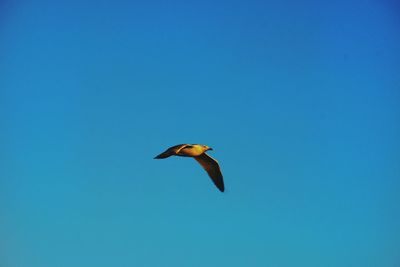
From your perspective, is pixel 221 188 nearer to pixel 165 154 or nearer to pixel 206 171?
pixel 206 171

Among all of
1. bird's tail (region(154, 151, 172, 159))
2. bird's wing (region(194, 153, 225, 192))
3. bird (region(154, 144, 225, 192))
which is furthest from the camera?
bird's wing (region(194, 153, 225, 192))

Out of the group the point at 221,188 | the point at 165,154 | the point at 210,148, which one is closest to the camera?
the point at 165,154

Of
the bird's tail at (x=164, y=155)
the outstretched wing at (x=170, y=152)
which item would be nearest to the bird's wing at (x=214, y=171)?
the outstretched wing at (x=170, y=152)

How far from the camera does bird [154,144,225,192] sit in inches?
428

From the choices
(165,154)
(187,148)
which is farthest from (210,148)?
(165,154)

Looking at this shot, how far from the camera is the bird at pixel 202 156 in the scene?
35.7ft

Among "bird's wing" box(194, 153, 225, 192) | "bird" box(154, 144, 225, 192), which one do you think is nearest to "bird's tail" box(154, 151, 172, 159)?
"bird" box(154, 144, 225, 192)

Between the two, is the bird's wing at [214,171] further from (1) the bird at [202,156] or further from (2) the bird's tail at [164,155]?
(2) the bird's tail at [164,155]

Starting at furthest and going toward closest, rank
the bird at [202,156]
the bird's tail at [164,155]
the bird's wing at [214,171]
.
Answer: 1. the bird's wing at [214,171]
2. the bird at [202,156]
3. the bird's tail at [164,155]

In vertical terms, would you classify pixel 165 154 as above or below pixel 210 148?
below

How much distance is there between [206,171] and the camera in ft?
46.1

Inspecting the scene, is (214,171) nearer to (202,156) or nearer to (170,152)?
(202,156)

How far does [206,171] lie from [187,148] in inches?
108

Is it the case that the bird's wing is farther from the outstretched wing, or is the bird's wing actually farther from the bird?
the outstretched wing
